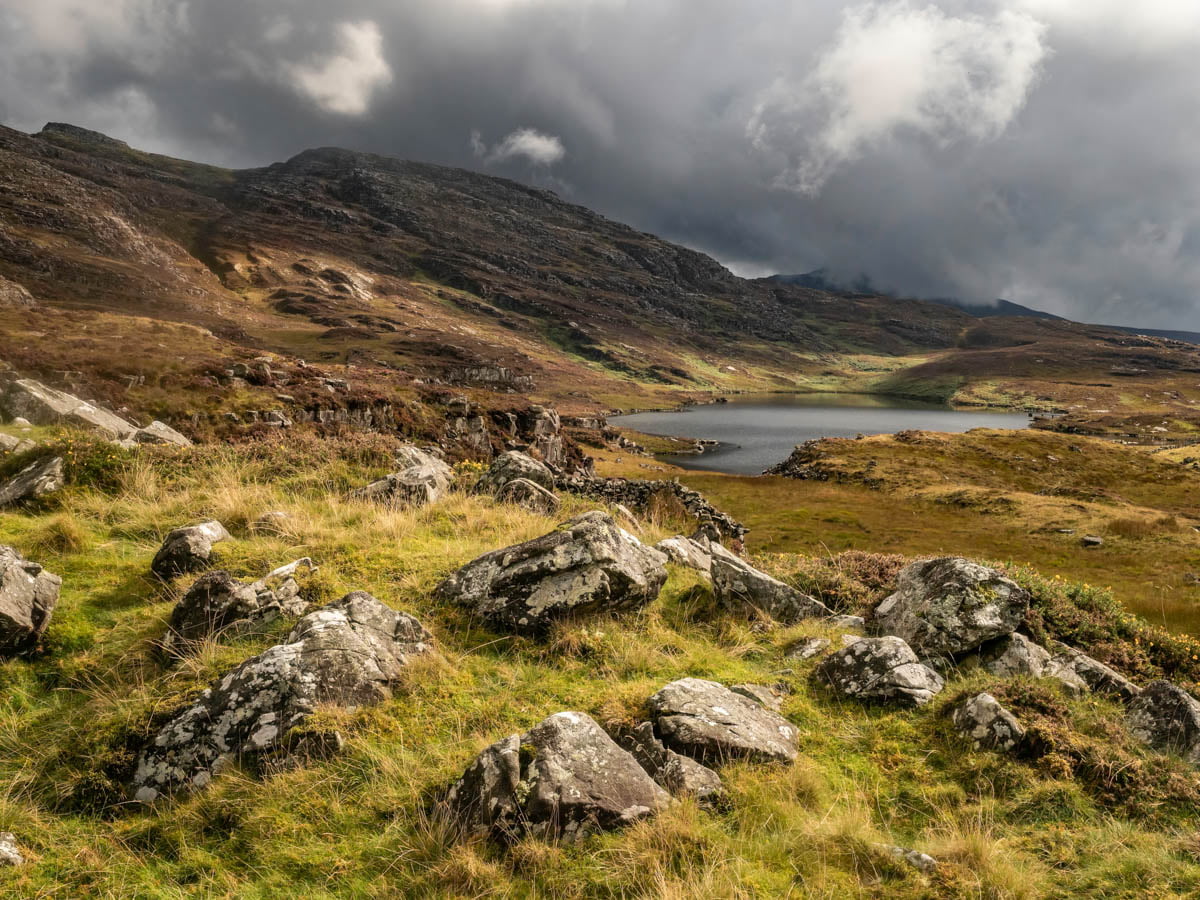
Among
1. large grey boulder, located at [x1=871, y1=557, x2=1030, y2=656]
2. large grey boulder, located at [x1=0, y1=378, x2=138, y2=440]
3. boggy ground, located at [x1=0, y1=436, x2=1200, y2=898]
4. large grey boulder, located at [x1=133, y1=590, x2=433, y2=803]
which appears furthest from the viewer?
large grey boulder, located at [x1=0, y1=378, x2=138, y2=440]

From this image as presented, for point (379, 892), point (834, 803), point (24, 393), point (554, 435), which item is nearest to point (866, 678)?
point (834, 803)

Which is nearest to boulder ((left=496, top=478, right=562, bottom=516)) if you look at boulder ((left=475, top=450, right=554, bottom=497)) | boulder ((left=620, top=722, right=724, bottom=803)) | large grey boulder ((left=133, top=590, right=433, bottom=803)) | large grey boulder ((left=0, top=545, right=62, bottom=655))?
boulder ((left=475, top=450, right=554, bottom=497))

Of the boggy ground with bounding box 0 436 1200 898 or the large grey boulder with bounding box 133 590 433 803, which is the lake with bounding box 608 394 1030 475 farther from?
the large grey boulder with bounding box 133 590 433 803

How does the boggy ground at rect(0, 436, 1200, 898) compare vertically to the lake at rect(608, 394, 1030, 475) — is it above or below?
above

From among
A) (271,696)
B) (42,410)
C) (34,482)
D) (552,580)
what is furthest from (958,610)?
(42,410)

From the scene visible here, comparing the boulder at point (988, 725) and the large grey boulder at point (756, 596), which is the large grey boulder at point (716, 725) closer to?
the boulder at point (988, 725)

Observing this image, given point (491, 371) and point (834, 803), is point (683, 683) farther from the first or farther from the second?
point (491, 371)

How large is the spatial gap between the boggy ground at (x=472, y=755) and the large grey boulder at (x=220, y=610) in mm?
273

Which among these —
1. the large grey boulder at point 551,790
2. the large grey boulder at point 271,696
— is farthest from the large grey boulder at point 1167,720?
the large grey boulder at point 271,696

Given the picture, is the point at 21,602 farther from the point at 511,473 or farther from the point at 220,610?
the point at 511,473

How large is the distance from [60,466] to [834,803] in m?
15.1

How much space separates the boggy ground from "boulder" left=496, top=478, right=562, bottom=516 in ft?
14.4

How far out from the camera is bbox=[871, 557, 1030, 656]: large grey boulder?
354 inches

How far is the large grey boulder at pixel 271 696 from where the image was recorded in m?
5.35
